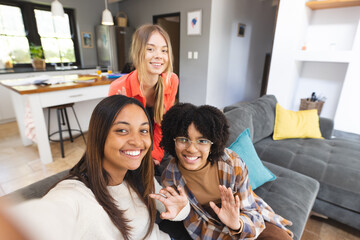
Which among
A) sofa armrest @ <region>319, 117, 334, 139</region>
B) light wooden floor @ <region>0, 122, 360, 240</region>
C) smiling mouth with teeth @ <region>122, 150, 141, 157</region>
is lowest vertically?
light wooden floor @ <region>0, 122, 360, 240</region>

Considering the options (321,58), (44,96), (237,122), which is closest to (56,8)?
(44,96)

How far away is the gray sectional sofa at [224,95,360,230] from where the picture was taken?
1.47 m

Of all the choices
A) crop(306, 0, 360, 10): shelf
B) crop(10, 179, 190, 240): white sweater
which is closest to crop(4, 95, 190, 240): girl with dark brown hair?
crop(10, 179, 190, 240): white sweater

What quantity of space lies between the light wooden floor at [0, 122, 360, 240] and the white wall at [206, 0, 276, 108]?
271 centimetres

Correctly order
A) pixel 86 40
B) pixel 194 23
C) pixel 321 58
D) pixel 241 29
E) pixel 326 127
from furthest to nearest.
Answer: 1. pixel 86 40
2. pixel 241 29
3. pixel 194 23
4. pixel 321 58
5. pixel 326 127

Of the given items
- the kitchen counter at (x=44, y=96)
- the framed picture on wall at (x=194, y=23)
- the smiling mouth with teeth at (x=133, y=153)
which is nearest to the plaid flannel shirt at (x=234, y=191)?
the smiling mouth with teeth at (x=133, y=153)

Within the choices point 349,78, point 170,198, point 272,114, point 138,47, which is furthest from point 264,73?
point 170,198

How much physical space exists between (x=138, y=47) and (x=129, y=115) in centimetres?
69

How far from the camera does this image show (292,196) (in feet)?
4.35

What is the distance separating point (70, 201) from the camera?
1.76 ft

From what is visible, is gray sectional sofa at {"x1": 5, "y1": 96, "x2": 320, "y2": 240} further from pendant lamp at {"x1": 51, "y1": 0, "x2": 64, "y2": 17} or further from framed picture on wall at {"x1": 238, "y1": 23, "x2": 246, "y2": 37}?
framed picture on wall at {"x1": 238, "y1": 23, "x2": 246, "y2": 37}

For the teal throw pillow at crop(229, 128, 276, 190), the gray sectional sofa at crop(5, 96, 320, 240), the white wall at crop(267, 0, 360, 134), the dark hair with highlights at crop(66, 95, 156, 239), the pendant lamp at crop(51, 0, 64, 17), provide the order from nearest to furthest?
the dark hair with highlights at crop(66, 95, 156, 239), the gray sectional sofa at crop(5, 96, 320, 240), the teal throw pillow at crop(229, 128, 276, 190), the pendant lamp at crop(51, 0, 64, 17), the white wall at crop(267, 0, 360, 134)

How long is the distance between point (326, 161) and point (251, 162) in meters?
0.84

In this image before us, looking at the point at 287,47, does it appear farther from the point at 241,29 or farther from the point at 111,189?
the point at 111,189
